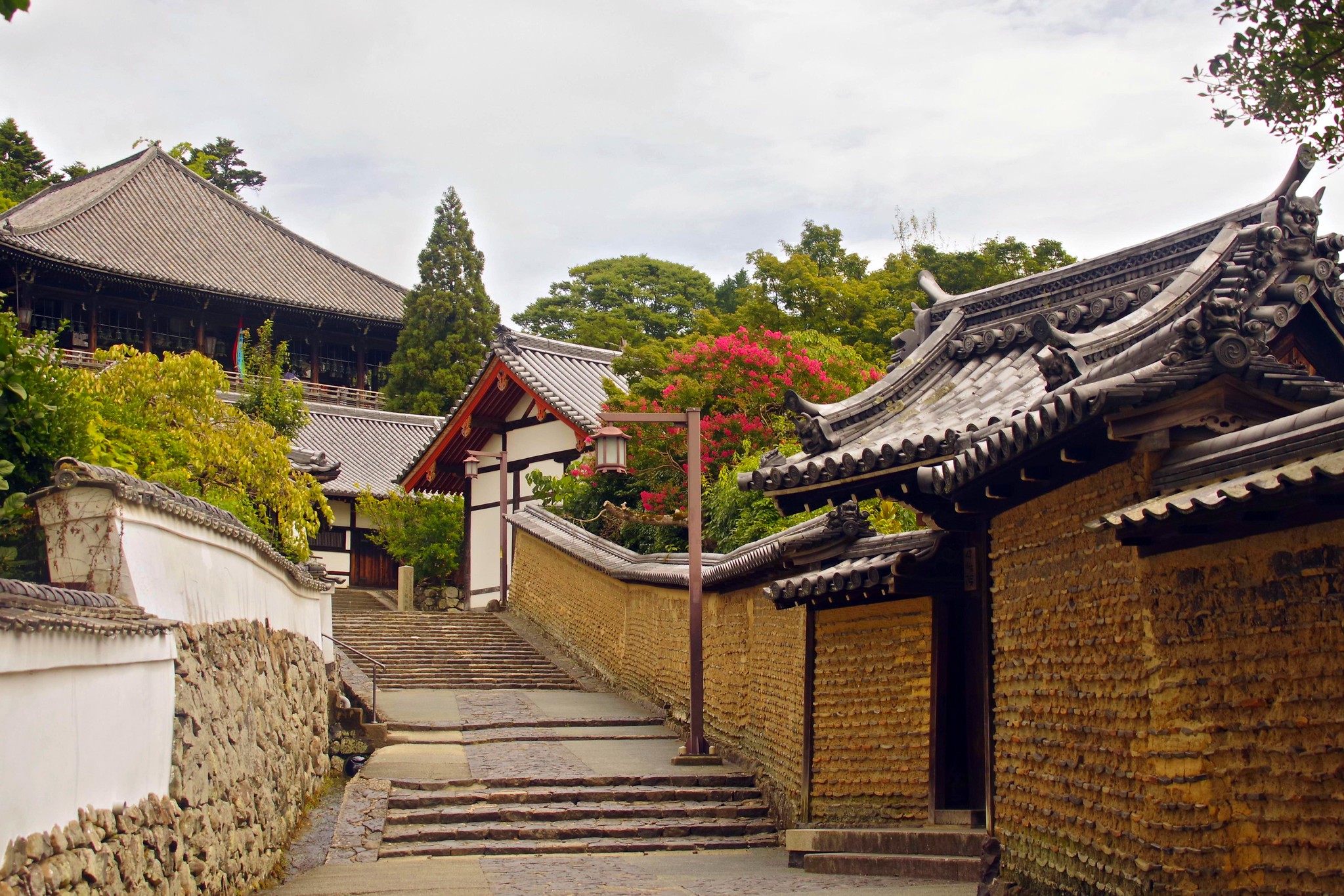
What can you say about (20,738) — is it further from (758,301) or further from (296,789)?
(758,301)

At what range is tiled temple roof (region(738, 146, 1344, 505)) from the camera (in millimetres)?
8574

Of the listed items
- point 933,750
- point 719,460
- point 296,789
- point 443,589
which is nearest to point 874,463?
point 933,750

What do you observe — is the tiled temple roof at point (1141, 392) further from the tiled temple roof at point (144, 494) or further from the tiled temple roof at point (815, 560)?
the tiled temple roof at point (144, 494)

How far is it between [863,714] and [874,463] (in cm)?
249

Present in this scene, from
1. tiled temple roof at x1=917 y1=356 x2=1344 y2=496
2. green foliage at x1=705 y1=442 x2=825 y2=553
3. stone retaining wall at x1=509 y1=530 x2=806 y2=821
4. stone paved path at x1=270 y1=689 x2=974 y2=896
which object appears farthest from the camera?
green foliage at x1=705 y1=442 x2=825 y2=553

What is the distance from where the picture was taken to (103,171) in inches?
1982

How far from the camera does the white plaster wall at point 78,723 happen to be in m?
4.58

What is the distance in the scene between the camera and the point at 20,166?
5362 cm

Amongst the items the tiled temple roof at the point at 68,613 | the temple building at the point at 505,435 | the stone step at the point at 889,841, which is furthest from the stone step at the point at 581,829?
the temple building at the point at 505,435

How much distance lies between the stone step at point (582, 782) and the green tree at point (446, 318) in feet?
103

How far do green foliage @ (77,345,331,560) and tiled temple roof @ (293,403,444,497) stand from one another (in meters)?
21.1

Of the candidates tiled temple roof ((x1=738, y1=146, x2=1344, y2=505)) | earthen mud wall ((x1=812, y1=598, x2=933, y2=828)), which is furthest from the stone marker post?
earthen mud wall ((x1=812, y1=598, x2=933, y2=828))

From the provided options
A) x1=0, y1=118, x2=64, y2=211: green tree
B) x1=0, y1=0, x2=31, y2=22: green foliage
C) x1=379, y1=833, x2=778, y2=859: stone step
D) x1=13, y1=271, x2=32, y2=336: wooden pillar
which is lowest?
x1=379, y1=833, x2=778, y2=859: stone step

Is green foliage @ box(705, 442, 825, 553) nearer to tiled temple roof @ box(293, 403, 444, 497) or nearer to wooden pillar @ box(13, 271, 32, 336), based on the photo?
tiled temple roof @ box(293, 403, 444, 497)
